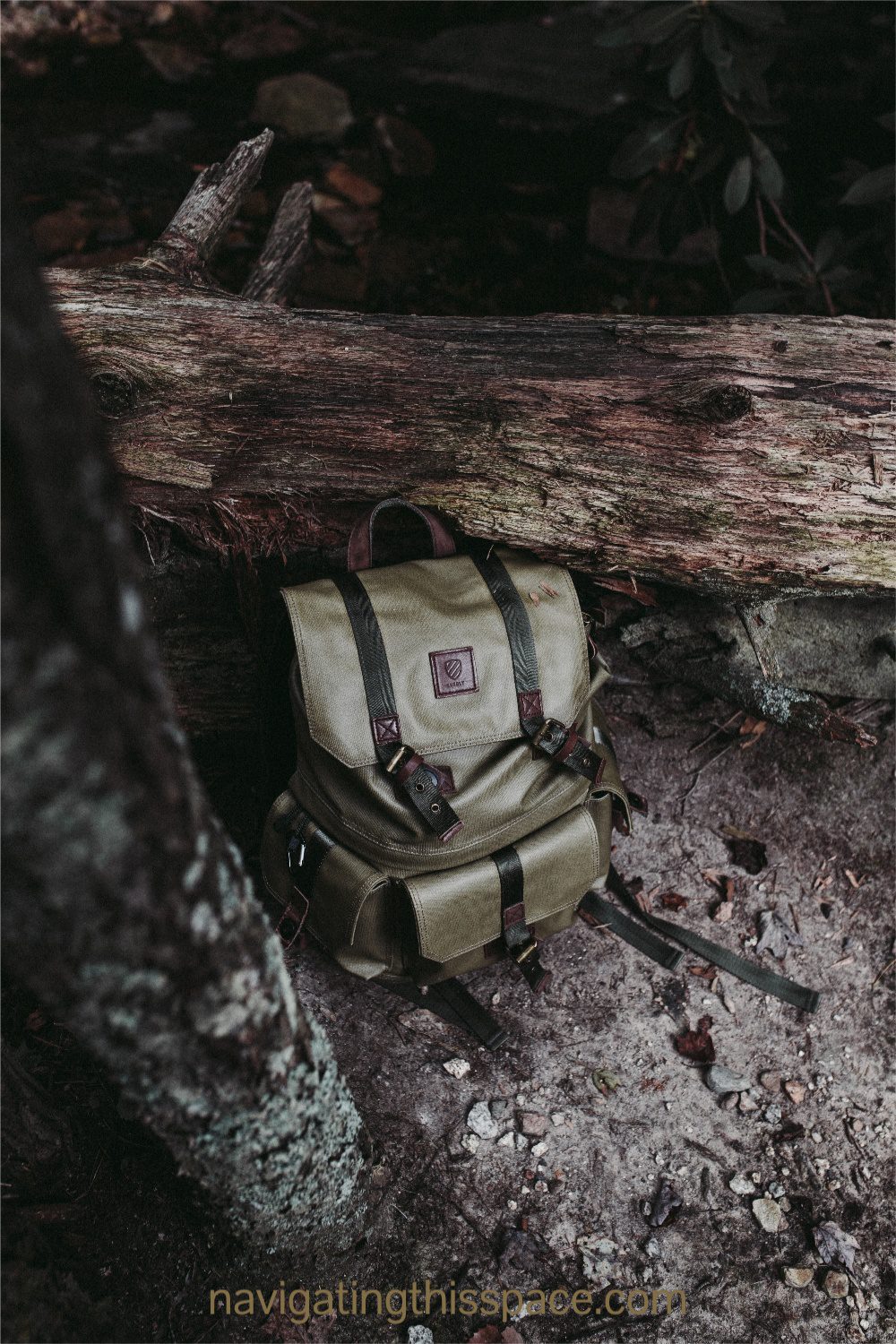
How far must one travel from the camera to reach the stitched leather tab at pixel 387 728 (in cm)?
232

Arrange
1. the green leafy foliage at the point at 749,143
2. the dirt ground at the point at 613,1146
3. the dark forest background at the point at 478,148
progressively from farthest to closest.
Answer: the dark forest background at the point at 478,148 → the green leafy foliage at the point at 749,143 → the dirt ground at the point at 613,1146

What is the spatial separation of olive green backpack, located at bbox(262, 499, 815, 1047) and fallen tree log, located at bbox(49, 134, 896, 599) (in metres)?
0.21

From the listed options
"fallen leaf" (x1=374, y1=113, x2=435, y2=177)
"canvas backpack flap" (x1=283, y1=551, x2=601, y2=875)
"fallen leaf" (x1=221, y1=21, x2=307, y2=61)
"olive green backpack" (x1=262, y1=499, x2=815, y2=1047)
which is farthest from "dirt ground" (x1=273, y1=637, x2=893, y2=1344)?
"fallen leaf" (x1=221, y1=21, x2=307, y2=61)

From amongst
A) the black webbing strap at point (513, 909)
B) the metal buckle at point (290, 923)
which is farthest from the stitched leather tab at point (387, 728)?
the metal buckle at point (290, 923)

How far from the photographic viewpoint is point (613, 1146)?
2.45 m

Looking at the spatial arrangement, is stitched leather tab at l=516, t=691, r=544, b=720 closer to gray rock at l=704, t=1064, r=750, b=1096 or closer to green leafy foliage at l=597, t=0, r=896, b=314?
gray rock at l=704, t=1064, r=750, b=1096

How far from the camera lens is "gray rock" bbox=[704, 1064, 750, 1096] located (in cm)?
258

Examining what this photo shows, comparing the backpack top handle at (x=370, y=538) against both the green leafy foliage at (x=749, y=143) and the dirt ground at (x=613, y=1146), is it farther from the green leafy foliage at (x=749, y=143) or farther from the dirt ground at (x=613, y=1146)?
the green leafy foliage at (x=749, y=143)

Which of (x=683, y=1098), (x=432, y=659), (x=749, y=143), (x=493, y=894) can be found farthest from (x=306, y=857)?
(x=749, y=143)

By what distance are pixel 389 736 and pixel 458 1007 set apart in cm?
94

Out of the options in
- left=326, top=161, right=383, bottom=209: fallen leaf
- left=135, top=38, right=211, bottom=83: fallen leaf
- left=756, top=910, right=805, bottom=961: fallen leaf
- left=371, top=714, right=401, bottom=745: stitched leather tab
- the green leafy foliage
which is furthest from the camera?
left=135, top=38, right=211, bottom=83: fallen leaf

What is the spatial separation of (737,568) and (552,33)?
451cm

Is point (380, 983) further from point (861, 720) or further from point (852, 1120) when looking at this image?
point (861, 720)

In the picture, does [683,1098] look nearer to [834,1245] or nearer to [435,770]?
[834,1245]
